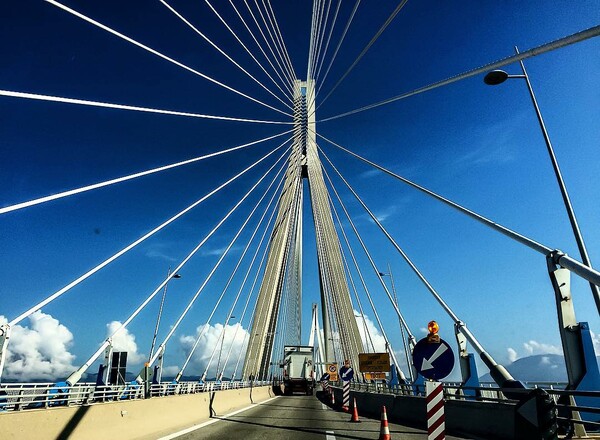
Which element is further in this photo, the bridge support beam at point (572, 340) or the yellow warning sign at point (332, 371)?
the yellow warning sign at point (332, 371)

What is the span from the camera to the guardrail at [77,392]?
8739 mm

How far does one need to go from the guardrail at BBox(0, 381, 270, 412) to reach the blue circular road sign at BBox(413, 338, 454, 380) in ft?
21.5

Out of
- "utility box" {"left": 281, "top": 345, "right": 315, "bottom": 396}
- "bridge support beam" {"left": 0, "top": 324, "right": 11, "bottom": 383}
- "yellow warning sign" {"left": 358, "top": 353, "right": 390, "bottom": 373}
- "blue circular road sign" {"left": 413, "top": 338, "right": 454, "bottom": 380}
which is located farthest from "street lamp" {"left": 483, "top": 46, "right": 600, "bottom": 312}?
"utility box" {"left": 281, "top": 345, "right": 315, "bottom": 396}

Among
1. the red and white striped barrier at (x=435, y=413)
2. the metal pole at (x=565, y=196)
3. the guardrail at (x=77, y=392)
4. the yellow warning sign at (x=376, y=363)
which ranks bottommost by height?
the red and white striped barrier at (x=435, y=413)

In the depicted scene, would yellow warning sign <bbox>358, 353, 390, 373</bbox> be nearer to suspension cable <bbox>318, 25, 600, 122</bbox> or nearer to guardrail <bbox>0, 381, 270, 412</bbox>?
guardrail <bbox>0, 381, 270, 412</bbox>

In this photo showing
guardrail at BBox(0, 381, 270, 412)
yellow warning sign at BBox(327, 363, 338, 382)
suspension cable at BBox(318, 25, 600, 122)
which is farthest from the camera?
yellow warning sign at BBox(327, 363, 338, 382)

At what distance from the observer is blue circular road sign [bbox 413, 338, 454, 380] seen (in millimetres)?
7211

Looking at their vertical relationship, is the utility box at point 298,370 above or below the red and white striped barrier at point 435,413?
above

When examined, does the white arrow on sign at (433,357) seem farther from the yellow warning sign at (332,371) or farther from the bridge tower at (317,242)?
the yellow warning sign at (332,371)

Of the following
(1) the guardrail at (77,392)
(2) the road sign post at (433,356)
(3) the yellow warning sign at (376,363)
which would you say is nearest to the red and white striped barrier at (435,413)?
(2) the road sign post at (433,356)

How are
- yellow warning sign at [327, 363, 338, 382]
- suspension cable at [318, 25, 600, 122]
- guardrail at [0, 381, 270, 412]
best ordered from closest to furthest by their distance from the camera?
suspension cable at [318, 25, 600, 122] < guardrail at [0, 381, 270, 412] < yellow warning sign at [327, 363, 338, 382]

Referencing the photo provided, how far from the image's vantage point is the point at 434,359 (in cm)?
730

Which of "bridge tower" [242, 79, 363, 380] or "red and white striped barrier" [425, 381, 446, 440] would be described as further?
"bridge tower" [242, 79, 363, 380]

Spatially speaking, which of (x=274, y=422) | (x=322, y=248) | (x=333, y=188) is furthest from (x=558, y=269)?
(x=322, y=248)
